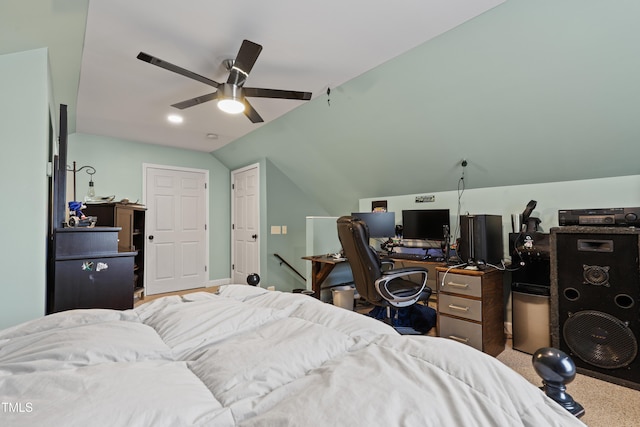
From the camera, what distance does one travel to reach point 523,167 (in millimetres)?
2812

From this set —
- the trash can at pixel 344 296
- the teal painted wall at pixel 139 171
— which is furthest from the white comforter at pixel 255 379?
the teal painted wall at pixel 139 171

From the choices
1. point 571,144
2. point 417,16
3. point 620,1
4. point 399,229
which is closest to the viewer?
point 620,1

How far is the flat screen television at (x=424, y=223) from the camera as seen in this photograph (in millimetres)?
3381

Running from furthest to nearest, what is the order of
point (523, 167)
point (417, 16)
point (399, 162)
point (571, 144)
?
point (399, 162)
point (523, 167)
point (571, 144)
point (417, 16)

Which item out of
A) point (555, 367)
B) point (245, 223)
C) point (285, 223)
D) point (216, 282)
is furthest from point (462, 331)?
point (216, 282)

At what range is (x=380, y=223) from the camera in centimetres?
380

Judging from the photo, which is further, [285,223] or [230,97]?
[285,223]

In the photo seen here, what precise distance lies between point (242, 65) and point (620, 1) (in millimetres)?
2216

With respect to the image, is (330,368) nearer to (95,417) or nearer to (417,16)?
(95,417)

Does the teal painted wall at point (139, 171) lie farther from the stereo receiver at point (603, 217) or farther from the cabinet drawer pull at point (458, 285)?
the stereo receiver at point (603, 217)

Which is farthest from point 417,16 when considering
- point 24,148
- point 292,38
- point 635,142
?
point 24,148

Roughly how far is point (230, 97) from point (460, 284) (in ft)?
7.99

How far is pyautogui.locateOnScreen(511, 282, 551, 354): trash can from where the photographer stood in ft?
8.22

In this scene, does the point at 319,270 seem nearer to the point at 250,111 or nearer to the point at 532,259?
the point at 250,111
